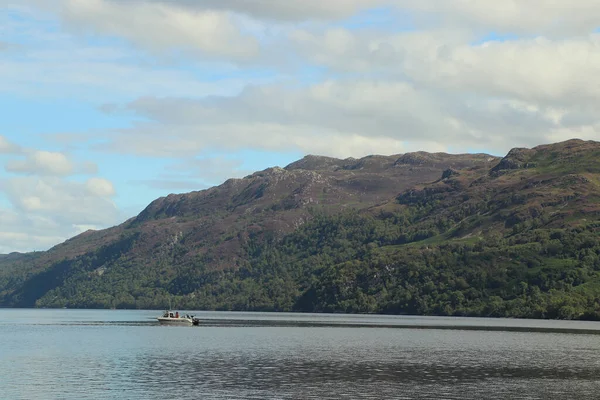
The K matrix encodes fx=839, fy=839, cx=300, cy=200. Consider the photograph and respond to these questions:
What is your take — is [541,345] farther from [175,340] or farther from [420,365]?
[175,340]

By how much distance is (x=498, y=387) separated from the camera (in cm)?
10306

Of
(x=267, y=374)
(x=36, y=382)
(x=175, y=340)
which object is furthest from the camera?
(x=175, y=340)

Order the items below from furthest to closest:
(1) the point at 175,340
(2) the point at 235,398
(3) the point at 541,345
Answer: (1) the point at 175,340 → (3) the point at 541,345 → (2) the point at 235,398

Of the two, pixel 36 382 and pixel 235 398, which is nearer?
pixel 235 398

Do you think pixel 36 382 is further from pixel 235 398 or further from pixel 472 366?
pixel 472 366

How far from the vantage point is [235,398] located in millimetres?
89938

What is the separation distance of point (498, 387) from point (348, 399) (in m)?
22.8

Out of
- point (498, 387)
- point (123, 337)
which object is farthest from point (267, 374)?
point (123, 337)

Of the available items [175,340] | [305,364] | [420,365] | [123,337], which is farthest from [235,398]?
[123,337]

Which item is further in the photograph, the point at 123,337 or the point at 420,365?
the point at 123,337

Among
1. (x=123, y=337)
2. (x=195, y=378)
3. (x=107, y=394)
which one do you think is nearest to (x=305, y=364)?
(x=195, y=378)

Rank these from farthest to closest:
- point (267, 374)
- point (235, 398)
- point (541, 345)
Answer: point (541, 345) → point (267, 374) → point (235, 398)

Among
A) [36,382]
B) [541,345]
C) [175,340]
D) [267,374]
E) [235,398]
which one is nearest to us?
[235,398]

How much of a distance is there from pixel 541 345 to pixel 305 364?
229ft
